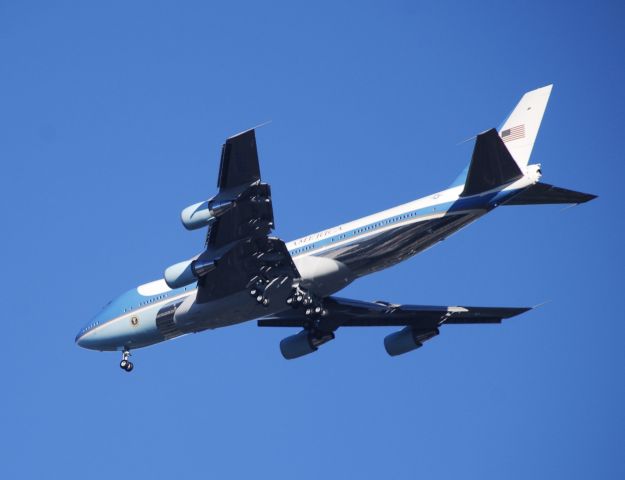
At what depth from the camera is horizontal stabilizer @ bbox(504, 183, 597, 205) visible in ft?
113

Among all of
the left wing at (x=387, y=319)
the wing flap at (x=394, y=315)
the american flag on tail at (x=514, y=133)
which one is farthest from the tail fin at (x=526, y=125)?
the left wing at (x=387, y=319)

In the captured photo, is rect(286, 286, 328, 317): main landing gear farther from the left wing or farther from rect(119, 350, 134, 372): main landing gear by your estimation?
rect(119, 350, 134, 372): main landing gear

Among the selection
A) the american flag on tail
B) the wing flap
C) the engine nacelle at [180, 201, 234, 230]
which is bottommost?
the wing flap

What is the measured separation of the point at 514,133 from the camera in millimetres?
37500

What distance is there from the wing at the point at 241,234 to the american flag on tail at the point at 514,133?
28.7 feet

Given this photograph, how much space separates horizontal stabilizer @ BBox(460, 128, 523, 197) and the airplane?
0.03m

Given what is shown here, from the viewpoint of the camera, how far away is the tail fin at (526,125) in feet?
122

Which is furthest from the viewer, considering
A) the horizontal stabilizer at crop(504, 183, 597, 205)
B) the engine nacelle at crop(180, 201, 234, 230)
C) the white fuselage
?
the white fuselage

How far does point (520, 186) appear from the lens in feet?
112

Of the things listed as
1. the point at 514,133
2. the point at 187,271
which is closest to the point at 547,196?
the point at 514,133

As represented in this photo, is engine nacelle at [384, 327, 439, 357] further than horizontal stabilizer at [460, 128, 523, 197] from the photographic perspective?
Yes

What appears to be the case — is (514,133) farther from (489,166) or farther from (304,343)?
(304,343)

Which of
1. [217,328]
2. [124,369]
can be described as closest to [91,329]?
[124,369]

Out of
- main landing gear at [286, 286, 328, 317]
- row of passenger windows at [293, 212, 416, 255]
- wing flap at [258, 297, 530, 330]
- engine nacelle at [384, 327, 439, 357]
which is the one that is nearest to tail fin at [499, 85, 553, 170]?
row of passenger windows at [293, 212, 416, 255]
